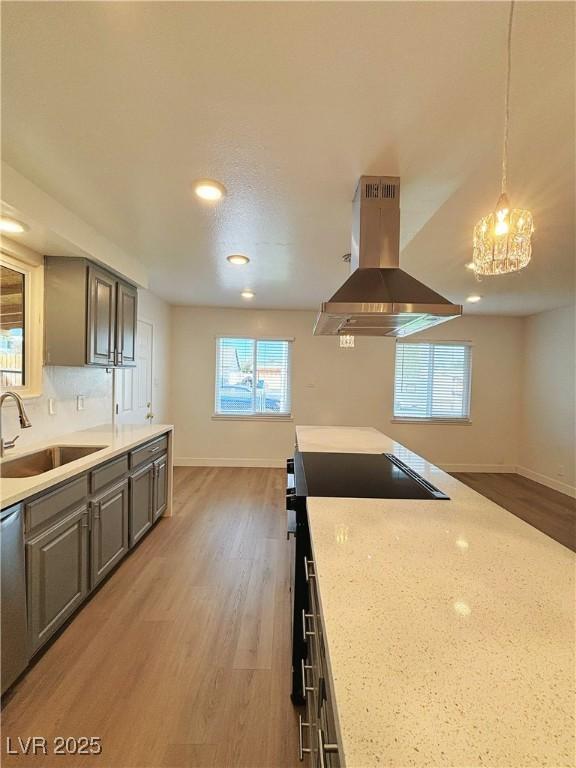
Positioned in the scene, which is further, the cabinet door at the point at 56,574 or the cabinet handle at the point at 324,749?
the cabinet door at the point at 56,574

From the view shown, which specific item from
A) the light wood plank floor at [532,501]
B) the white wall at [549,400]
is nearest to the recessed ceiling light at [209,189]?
the light wood plank floor at [532,501]

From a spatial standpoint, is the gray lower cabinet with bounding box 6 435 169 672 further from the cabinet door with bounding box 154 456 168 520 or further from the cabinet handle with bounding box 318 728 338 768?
the cabinet handle with bounding box 318 728 338 768

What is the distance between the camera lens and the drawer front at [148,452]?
8.74ft

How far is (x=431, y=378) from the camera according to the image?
5652 millimetres

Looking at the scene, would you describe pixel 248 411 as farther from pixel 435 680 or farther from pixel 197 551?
pixel 435 680

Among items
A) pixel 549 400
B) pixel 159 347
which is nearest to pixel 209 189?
pixel 159 347

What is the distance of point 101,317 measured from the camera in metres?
2.76

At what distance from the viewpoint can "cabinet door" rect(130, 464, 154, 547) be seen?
267cm

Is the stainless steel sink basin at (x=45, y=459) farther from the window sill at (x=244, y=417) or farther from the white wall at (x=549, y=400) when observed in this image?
the white wall at (x=549, y=400)

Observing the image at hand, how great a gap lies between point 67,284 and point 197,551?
7.71ft

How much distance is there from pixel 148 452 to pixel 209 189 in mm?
2115

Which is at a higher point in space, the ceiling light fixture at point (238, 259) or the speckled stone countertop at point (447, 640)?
the ceiling light fixture at point (238, 259)

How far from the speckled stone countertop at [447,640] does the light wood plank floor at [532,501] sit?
9.81 ft

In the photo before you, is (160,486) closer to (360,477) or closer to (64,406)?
(64,406)
